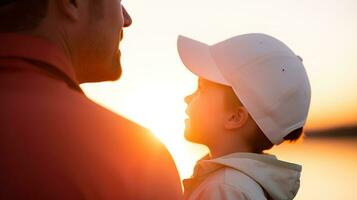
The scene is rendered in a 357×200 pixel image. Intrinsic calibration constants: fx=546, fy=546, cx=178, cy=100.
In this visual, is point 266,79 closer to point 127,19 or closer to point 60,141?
point 127,19

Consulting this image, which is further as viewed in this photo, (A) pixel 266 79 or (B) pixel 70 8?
(A) pixel 266 79

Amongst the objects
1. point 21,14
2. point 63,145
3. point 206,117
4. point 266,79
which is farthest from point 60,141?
point 266,79

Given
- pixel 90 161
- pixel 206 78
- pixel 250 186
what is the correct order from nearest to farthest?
pixel 90 161
pixel 250 186
pixel 206 78

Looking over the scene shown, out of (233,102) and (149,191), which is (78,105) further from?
(233,102)

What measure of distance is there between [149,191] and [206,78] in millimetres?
1263

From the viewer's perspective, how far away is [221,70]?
2072 mm

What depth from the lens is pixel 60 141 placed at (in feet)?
2.53

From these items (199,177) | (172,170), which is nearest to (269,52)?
(199,177)

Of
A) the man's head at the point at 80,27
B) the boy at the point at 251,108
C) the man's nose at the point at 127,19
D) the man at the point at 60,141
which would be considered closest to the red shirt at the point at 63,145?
the man at the point at 60,141

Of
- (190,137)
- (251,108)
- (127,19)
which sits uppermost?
(127,19)

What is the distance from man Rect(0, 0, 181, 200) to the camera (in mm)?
751

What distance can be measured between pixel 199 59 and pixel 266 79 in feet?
0.96

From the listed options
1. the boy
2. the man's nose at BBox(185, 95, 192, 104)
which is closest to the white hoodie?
the boy

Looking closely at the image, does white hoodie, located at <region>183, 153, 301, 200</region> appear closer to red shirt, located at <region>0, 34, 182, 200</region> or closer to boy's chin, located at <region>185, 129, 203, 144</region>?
boy's chin, located at <region>185, 129, 203, 144</region>
